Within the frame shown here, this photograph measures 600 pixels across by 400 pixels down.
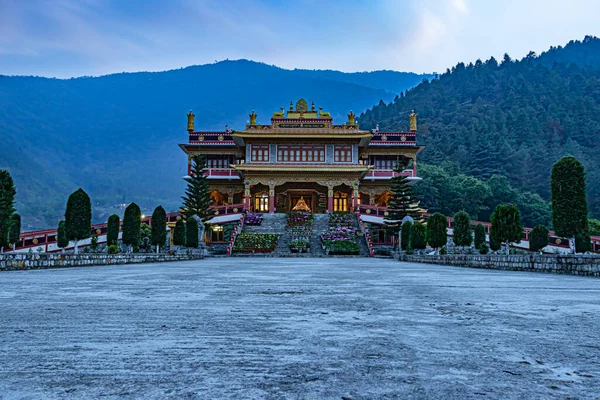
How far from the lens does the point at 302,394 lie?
6.88 feet

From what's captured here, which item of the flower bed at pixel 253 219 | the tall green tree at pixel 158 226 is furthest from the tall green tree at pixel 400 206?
the tall green tree at pixel 158 226

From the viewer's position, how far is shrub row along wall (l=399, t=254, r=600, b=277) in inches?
404

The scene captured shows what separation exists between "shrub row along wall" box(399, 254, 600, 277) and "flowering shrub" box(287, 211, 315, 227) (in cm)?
1758

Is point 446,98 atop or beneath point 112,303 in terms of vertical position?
atop

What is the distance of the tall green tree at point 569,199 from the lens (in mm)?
15594

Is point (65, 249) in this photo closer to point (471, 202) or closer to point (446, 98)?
point (471, 202)

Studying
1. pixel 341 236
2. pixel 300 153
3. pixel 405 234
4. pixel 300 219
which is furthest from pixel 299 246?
pixel 300 153

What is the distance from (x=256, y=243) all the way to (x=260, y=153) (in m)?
14.2

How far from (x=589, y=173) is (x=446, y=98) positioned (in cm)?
→ 5538

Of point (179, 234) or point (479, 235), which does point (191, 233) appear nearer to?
point (179, 234)

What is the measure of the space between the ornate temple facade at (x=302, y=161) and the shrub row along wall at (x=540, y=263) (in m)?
23.9

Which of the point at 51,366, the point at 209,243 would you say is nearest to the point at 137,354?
the point at 51,366

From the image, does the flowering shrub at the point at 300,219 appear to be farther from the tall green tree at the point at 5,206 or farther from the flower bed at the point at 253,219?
the tall green tree at the point at 5,206

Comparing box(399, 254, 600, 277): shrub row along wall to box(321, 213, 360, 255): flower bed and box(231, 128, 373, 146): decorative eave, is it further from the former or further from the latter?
box(231, 128, 373, 146): decorative eave
